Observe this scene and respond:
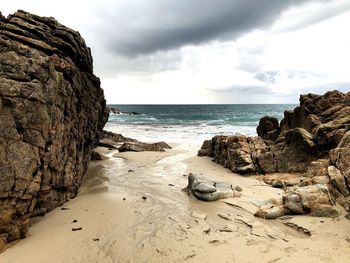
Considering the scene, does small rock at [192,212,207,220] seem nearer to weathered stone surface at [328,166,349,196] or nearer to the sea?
weathered stone surface at [328,166,349,196]

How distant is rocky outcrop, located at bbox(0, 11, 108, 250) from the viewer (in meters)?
6.77

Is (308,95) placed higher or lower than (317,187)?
higher

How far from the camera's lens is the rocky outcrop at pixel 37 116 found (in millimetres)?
6766

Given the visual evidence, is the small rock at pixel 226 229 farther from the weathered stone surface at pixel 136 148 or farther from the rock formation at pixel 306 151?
the weathered stone surface at pixel 136 148

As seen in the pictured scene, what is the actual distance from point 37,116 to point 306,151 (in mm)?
11193

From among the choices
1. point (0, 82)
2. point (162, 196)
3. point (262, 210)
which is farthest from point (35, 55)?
point (262, 210)

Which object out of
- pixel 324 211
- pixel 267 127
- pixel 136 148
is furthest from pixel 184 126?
pixel 324 211

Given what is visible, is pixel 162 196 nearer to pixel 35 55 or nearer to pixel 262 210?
pixel 262 210

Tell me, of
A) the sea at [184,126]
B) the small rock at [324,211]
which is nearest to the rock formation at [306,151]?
the small rock at [324,211]

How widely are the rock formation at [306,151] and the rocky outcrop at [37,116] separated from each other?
603cm

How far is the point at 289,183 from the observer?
442 inches

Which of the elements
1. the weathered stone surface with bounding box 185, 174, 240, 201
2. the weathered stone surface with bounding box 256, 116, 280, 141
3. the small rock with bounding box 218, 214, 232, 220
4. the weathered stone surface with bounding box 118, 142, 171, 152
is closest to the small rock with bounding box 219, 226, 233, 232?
the small rock with bounding box 218, 214, 232, 220

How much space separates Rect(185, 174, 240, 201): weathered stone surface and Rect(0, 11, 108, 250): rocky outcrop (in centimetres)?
409

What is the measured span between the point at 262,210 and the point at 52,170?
6.06 meters
